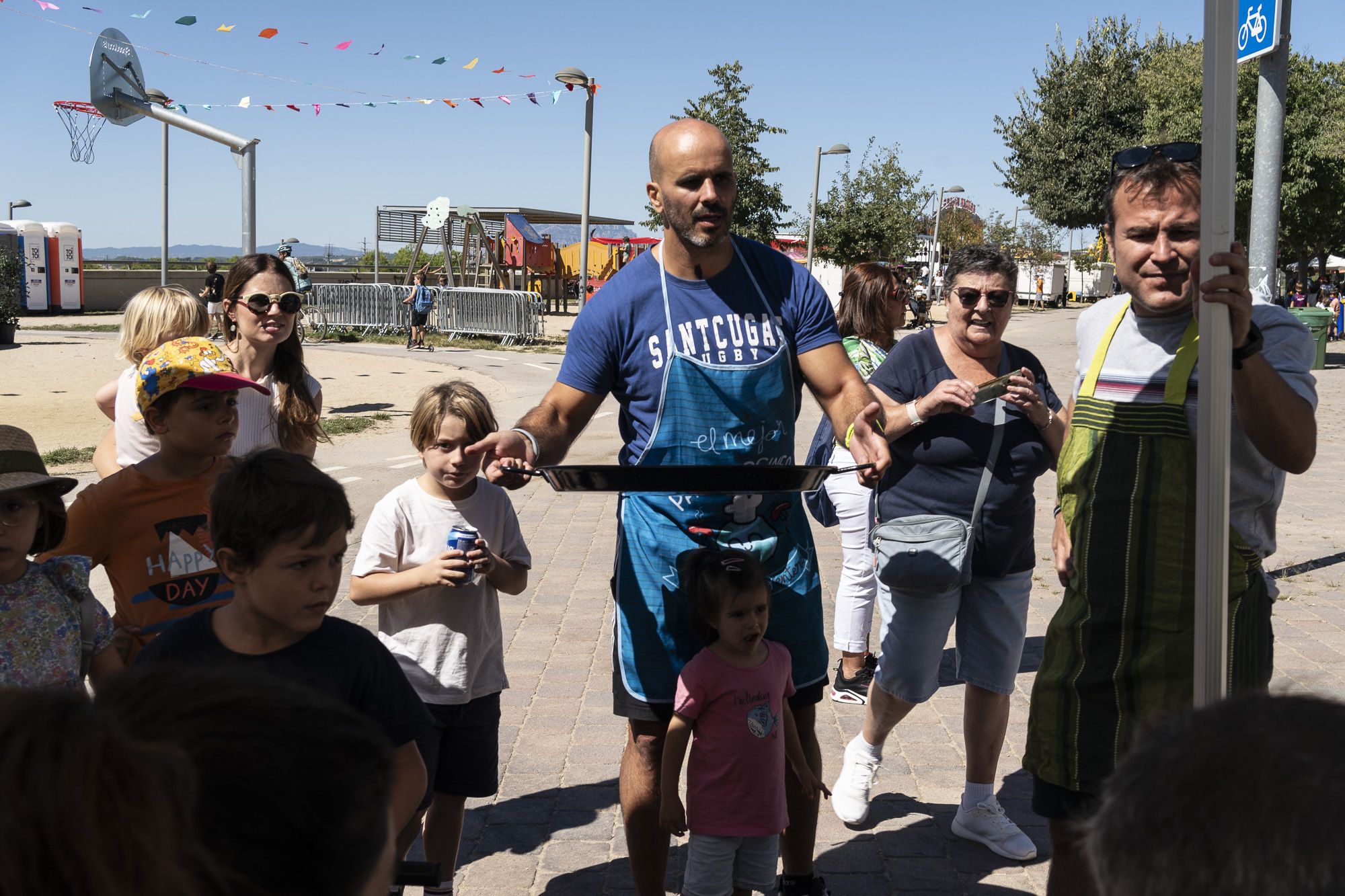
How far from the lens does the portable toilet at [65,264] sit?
37.1 meters

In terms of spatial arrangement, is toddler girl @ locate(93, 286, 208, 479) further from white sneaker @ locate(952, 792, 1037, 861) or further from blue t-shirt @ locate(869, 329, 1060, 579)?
white sneaker @ locate(952, 792, 1037, 861)

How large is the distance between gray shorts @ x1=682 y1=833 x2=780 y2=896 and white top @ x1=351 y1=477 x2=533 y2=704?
0.73 m

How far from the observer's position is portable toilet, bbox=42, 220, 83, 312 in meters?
37.1

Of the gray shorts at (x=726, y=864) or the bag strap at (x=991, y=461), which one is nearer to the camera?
the gray shorts at (x=726, y=864)

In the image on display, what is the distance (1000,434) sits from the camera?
3.80 m

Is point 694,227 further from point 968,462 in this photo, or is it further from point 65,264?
point 65,264

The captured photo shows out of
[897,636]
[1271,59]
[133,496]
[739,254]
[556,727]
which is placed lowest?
[556,727]

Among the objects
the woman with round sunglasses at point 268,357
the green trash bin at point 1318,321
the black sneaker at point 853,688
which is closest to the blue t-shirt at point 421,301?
the green trash bin at point 1318,321

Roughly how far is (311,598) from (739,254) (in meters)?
1.51

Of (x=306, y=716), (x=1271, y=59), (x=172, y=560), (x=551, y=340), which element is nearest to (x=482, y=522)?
(x=172, y=560)

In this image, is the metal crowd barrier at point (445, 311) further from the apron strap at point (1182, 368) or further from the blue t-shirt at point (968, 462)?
the apron strap at point (1182, 368)

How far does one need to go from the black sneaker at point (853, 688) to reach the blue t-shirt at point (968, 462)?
159 cm

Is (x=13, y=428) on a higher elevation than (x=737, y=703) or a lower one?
higher

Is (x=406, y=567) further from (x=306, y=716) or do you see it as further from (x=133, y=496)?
(x=306, y=716)
